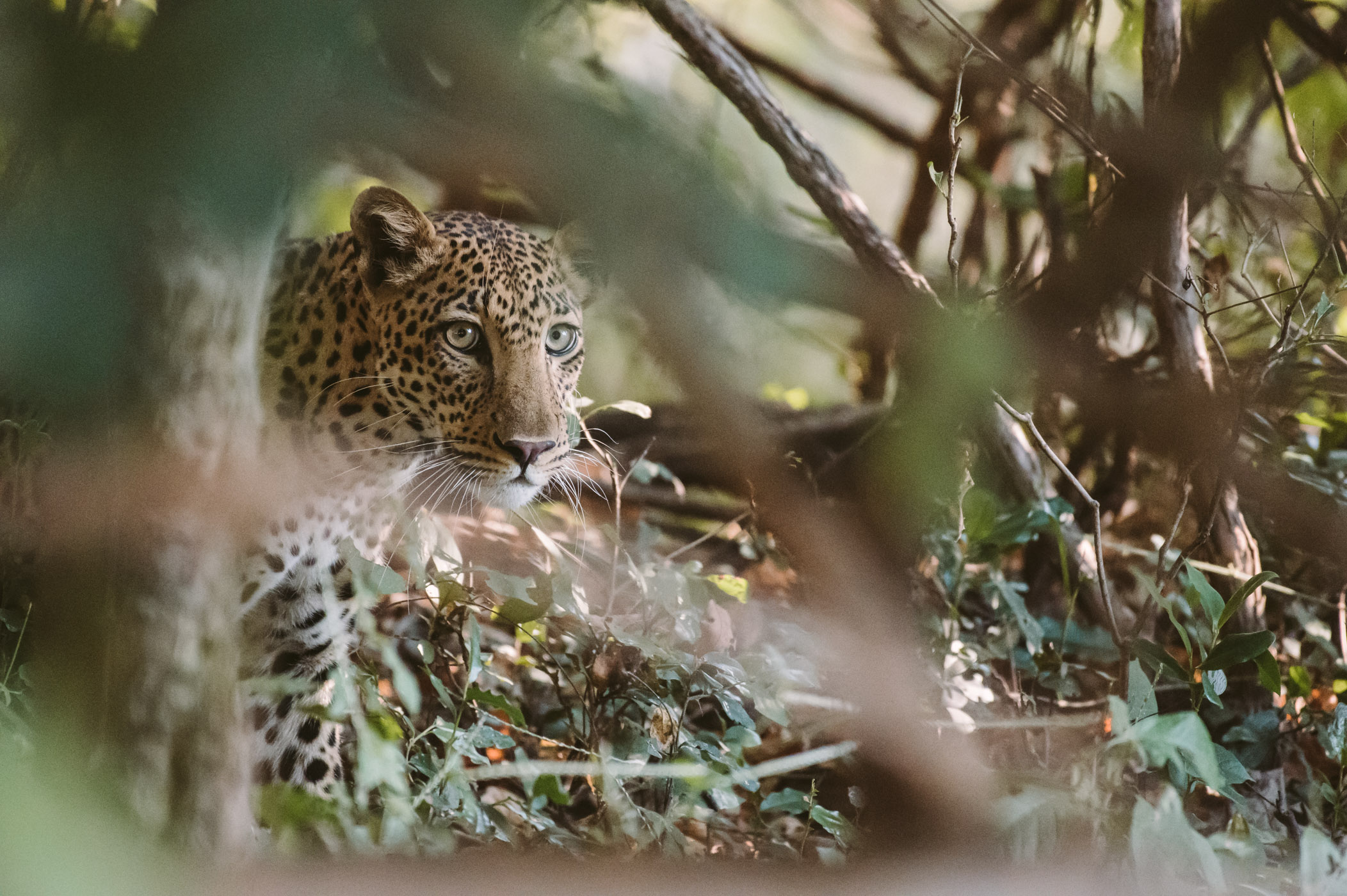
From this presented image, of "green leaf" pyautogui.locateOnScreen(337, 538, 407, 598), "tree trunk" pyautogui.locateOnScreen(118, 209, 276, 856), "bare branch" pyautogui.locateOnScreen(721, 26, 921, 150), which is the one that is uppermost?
"bare branch" pyautogui.locateOnScreen(721, 26, 921, 150)

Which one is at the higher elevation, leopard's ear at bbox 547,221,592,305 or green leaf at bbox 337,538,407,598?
leopard's ear at bbox 547,221,592,305

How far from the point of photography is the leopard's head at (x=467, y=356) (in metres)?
1.57

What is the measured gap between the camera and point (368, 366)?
1604 millimetres

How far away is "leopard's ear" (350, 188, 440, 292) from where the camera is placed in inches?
57.4

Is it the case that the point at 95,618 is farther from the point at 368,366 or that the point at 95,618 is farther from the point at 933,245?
the point at 933,245

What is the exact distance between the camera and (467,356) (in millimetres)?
1620

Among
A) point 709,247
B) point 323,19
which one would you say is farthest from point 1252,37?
point 323,19

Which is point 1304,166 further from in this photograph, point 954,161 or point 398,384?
point 398,384

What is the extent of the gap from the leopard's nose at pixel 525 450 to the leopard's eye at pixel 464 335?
0.58 feet

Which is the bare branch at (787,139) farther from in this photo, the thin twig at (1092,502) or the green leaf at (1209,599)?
the green leaf at (1209,599)

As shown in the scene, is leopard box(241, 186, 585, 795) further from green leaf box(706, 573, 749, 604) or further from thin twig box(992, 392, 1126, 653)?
thin twig box(992, 392, 1126, 653)

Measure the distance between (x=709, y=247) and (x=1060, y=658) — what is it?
155 centimetres

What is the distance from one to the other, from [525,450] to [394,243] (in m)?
0.39

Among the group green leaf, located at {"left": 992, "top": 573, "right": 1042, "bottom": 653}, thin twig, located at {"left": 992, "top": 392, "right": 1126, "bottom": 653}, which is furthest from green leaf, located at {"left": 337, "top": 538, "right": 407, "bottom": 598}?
green leaf, located at {"left": 992, "top": 573, "right": 1042, "bottom": 653}
